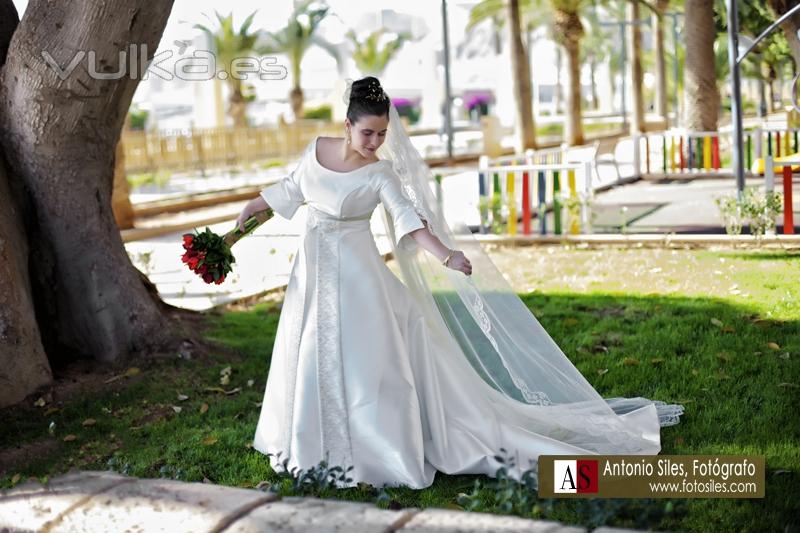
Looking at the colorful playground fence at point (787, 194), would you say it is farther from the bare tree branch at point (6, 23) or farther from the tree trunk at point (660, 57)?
the tree trunk at point (660, 57)

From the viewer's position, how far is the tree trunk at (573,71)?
32.1 m

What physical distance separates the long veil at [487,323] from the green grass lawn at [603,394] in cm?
45

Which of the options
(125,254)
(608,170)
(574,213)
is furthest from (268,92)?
(125,254)

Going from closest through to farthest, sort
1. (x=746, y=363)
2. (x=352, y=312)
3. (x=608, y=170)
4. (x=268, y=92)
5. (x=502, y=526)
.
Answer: (x=502, y=526) < (x=352, y=312) < (x=746, y=363) < (x=608, y=170) < (x=268, y=92)

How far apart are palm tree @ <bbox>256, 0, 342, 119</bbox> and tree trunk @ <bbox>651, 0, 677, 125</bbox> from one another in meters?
13.3

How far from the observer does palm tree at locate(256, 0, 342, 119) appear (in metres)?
43.8

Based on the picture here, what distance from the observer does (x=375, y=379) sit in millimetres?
4676

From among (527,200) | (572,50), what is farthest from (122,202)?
(572,50)

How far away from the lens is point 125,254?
7.05 m

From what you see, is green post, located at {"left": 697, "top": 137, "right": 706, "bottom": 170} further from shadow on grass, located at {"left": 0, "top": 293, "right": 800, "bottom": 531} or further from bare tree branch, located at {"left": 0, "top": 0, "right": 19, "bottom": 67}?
bare tree branch, located at {"left": 0, "top": 0, "right": 19, "bottom": 67}

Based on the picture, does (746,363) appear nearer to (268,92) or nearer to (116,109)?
(116,109)

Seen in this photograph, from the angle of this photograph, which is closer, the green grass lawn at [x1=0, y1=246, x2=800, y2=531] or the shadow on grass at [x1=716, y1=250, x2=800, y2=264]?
the green grass lawn at [x1=0, y1=246, x2=800, y2=531]

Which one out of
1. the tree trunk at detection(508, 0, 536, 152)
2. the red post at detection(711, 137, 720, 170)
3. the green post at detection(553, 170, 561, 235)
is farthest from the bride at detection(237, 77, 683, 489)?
the tree trunk at detection(508, 0, 536, 152)

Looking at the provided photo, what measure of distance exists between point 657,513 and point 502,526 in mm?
586
